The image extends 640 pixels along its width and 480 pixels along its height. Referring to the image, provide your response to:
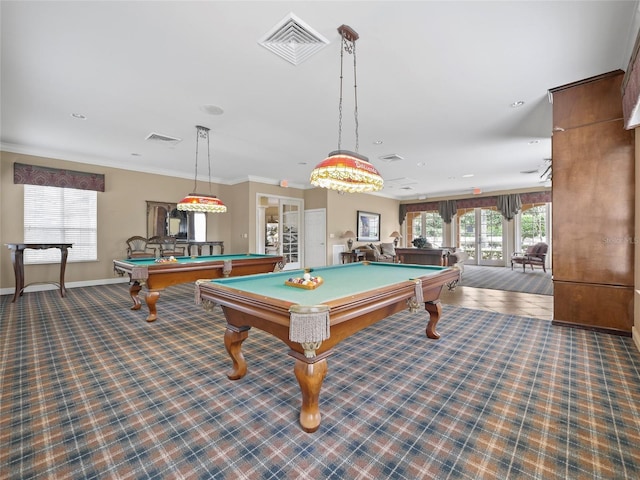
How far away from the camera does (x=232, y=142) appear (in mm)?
5070

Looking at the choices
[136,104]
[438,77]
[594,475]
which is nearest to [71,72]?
[136,104]

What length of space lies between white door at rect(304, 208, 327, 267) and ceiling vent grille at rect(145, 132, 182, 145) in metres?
4.62

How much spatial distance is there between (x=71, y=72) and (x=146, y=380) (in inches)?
122

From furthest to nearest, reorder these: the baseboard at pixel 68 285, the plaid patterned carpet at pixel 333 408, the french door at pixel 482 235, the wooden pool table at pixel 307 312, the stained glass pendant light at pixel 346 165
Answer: the french door at pixel 482 235
the baseboard at pixel 68 285
the stained glass pendant light at pixel 346 165
the wooden pool table at pixel 307 312
the plaid patterned carpet at pixel 333 408

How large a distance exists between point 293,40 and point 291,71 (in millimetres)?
451

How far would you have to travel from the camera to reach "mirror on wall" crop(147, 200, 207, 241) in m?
6.89

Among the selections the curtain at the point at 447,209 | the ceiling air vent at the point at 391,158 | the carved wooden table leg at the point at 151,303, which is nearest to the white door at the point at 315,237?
the ceiling air vent at the point at 391,158

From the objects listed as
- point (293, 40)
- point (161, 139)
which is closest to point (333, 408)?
point (293, 40)

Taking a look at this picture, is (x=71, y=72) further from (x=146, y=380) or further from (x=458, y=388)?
(x=458, y=388)

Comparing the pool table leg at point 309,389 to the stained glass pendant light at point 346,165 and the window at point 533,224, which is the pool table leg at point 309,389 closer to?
the stained glass pendant light at point 346,165

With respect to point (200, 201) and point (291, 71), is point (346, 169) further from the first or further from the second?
point (200, 201)

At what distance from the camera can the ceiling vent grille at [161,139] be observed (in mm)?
4662

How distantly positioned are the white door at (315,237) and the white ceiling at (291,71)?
366 centimetres

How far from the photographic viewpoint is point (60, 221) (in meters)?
5.74
